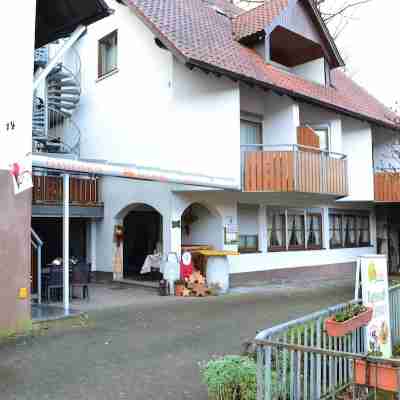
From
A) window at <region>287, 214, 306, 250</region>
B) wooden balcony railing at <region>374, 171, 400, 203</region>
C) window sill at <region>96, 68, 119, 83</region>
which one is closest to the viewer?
window sill at <region>96, 68, 119, 83</region>

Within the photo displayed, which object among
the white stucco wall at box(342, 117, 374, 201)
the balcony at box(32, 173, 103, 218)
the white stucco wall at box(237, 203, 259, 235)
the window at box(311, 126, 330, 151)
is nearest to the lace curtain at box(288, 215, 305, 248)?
the white stucco wall at box(237, 203, 259, 235)

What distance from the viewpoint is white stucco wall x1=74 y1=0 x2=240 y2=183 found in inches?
505

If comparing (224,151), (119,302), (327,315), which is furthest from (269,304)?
(327,315)

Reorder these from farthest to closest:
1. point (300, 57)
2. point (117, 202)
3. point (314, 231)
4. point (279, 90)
A: point (314, 231)
point (300, 57)
point (117, 202)
point (279, 90)

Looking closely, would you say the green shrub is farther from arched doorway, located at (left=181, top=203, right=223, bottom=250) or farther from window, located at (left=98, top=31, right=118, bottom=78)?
window, located at (left=98, top=31, right=118, bottom=78)

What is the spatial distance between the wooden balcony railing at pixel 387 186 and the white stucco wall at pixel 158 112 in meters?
7.30

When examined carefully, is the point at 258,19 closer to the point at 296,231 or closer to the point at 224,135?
the point at 224,135

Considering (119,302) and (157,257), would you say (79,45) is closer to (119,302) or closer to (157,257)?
(157,257)

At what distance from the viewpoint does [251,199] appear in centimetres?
1449

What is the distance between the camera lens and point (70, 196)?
45.9ft

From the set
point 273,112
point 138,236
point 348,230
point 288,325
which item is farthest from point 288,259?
point 288,325

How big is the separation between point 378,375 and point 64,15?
10.2m

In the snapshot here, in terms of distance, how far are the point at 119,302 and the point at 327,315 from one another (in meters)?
6.82

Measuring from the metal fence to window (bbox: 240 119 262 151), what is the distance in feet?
32.3
